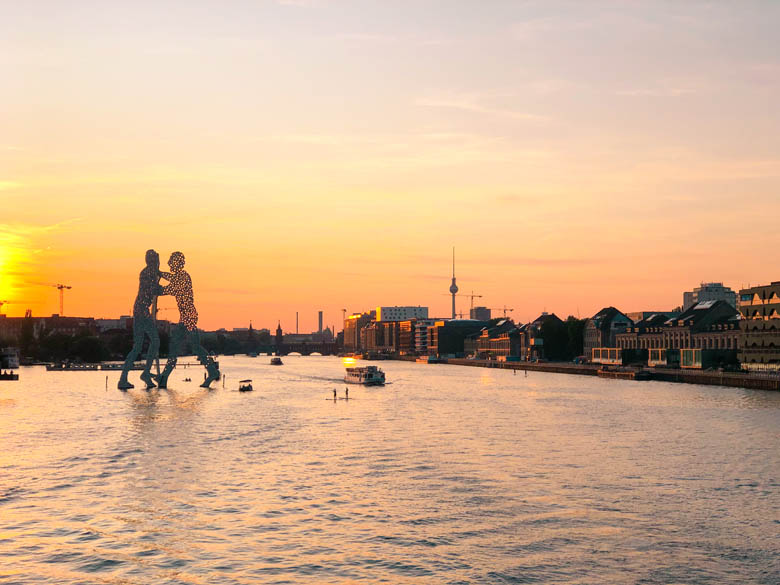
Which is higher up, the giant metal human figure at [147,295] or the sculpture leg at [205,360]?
the giant metal human figure at [147,295]

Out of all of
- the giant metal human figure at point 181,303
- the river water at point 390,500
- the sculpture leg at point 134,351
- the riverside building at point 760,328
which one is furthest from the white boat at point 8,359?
the riverside building at point 760,328

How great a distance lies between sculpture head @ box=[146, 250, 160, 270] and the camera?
122m

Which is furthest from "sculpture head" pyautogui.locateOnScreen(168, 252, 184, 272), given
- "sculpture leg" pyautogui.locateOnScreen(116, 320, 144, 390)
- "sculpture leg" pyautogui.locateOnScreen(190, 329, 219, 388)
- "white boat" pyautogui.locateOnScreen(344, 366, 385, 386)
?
"white boat" pyautogui.locateOnScreen(344, 366, 385, 386)

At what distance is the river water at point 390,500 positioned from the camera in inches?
1249

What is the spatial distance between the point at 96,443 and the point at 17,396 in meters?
61.1

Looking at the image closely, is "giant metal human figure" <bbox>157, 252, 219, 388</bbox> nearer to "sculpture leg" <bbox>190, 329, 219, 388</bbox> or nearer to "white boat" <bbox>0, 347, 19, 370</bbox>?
"sculpture leg" <bbox>190, 329, 219, 388</bbox>

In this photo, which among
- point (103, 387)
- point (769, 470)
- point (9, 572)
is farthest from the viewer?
point (103, 387)

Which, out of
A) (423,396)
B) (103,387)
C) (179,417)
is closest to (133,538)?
(179,417)

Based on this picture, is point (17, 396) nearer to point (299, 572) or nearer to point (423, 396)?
point (423, 396)

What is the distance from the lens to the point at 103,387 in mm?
139750

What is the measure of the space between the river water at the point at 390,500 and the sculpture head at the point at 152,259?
40.0 m

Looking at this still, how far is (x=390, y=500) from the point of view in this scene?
140 feet

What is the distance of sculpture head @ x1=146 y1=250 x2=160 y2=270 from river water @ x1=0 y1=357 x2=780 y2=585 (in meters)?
40.0

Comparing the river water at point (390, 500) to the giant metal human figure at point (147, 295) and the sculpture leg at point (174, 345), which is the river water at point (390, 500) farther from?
the sculpture leg at point (174, 345)
